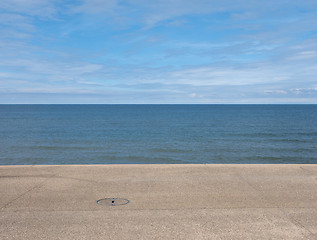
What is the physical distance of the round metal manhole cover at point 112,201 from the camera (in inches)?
267

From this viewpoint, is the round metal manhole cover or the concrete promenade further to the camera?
the round metal manhole cover

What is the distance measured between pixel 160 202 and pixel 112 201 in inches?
42.7

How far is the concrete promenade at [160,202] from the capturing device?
537 centimetres

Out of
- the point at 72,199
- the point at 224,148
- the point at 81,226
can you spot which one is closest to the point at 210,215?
the point at 81,226

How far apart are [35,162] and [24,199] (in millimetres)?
Result: 12433

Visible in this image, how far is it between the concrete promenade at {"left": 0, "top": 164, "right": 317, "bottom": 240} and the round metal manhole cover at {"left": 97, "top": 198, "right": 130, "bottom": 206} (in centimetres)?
7

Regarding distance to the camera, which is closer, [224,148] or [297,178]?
[297,178]

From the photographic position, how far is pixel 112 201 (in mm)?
6914

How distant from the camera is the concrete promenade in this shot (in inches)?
211

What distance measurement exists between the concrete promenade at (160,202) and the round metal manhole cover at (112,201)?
0.07 meters

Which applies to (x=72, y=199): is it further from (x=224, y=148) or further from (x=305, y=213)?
(x=224, y=148)

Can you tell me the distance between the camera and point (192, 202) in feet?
22.6

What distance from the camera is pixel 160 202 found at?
22.7 feet

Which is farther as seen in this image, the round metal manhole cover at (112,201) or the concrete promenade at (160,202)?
the round metal manhole cover at (112,201)
